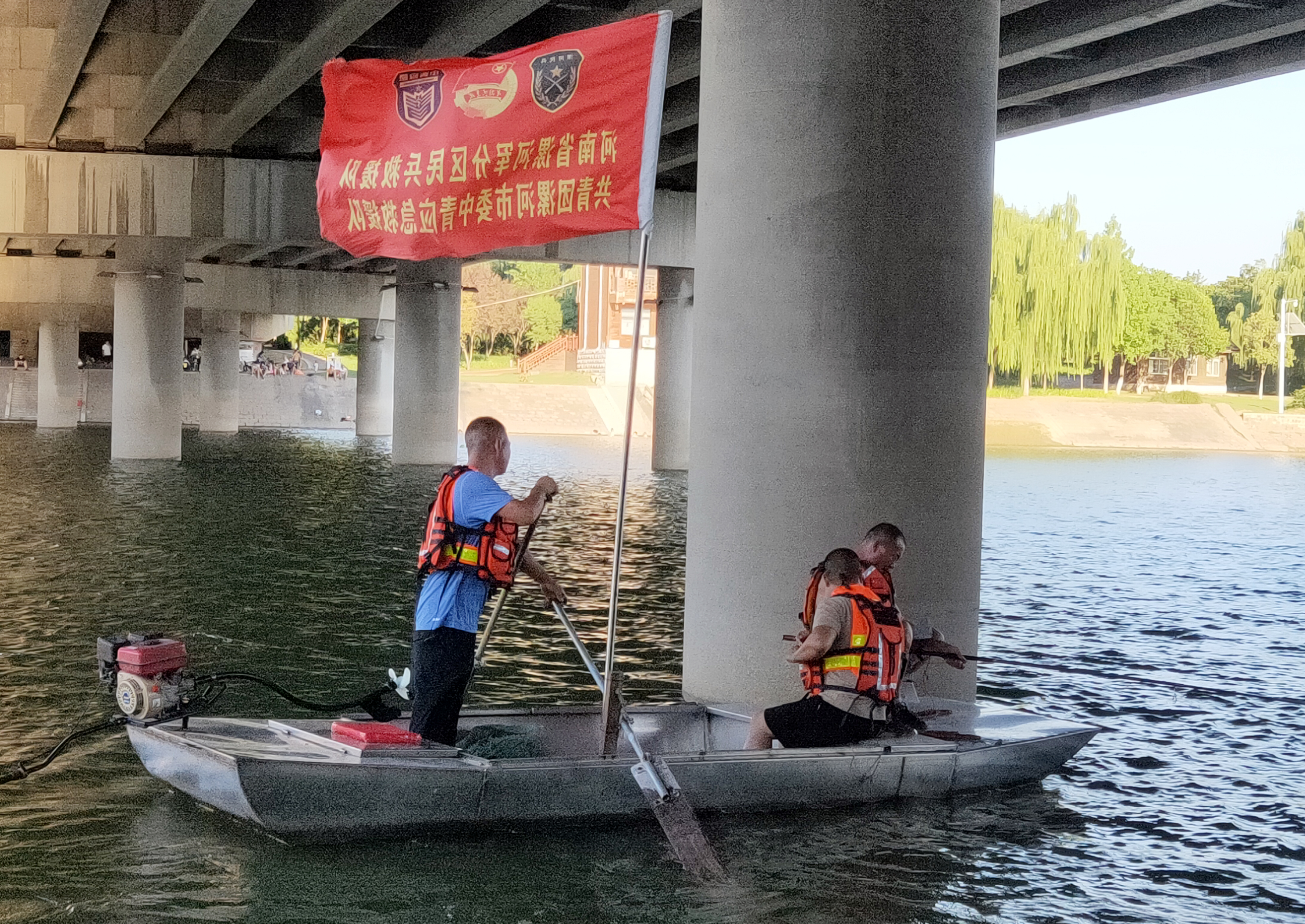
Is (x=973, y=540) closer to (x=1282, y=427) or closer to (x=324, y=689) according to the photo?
(x=324, y=689)

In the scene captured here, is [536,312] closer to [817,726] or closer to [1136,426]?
[1136,426]

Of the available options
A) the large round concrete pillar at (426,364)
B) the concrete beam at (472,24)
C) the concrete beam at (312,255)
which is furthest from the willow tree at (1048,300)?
the concrete beam at (472,24)

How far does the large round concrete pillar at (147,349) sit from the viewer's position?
41094mm

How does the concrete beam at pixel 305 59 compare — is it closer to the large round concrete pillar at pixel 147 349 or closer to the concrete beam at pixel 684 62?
the concrete beam at pixel 684 62

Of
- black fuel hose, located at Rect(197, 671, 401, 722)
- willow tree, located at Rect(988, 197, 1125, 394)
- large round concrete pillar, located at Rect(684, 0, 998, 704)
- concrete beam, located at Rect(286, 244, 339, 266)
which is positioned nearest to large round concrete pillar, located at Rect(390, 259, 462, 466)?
concrete beam, located at Rect(286, 244, 339, 266)

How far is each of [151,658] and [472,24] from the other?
54.8 feet

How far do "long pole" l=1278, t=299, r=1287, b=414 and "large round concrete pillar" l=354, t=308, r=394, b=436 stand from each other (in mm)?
49493

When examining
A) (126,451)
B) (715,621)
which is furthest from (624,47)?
(126,451)

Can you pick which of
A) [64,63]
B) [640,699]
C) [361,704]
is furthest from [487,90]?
[64,63]

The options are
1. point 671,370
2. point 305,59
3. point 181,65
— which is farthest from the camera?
point 671,370

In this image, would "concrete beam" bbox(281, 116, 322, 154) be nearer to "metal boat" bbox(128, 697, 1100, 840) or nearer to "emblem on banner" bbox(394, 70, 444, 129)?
"emblem on banner" bbox(394, 70, 444, 129)

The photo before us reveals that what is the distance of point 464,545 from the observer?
8203 millimetres

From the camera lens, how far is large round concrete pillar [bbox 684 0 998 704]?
34.1ft

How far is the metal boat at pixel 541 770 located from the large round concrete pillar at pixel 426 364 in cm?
3527
